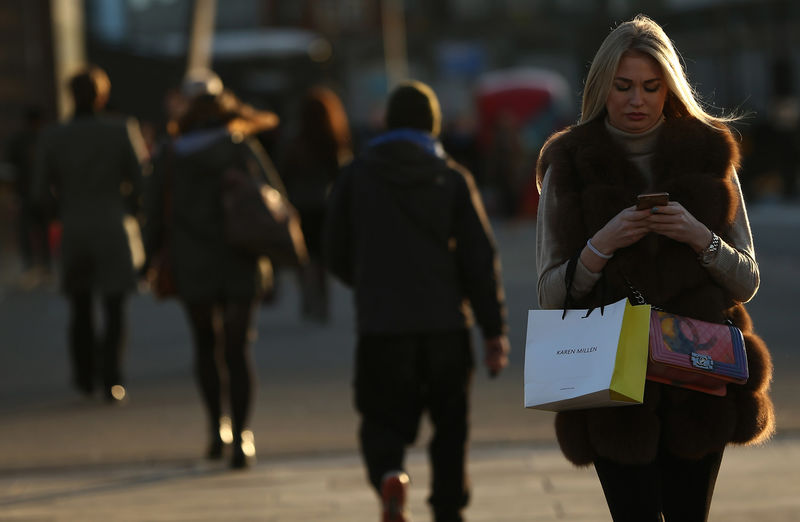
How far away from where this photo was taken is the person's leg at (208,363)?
7512 mm

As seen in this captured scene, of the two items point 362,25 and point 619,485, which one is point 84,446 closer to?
point 619,485

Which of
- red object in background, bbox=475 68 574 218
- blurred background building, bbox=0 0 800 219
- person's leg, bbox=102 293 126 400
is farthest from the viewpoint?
red object in background, bbox=475 68 574 218

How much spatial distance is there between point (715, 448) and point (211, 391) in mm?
4067

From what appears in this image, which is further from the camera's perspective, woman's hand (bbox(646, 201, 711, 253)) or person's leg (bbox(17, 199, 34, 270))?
person's leg (bbox(17, 199, 34, 270))

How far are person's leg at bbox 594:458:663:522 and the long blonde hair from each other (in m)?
0.88

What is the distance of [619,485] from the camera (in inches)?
154

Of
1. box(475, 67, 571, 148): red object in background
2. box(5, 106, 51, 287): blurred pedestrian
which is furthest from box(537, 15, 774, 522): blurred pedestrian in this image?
box(475, 67, 571, 148): red object in background

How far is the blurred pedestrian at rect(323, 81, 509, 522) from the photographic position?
5.74 metres

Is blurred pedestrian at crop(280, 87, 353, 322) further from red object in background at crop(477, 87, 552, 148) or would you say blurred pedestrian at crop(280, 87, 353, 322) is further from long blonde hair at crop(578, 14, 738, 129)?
red object in background at crop(477, 87, 552, 148)

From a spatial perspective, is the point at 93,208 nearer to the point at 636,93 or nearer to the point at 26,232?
the point at 636,93

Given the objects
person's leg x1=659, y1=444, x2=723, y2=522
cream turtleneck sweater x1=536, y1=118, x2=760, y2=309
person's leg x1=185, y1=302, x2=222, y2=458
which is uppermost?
cream turtleneck sweater x1=536, y1=118, x2=760, y2=309

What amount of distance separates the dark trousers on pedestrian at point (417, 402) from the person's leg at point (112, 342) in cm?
399

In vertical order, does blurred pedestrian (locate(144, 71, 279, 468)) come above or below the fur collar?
below

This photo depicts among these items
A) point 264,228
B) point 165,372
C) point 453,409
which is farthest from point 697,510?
point 165,372
